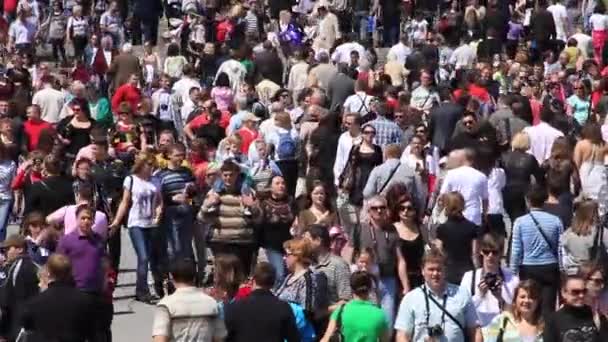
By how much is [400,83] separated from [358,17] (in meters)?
8.61

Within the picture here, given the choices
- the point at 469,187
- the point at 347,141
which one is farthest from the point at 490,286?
the point at 347,141

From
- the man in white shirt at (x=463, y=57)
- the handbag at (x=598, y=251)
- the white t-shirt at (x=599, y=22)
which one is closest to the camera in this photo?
the handbag at (x=598, y=251)

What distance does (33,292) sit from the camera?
1537cm

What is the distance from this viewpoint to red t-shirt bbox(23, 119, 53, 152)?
74.9 ft

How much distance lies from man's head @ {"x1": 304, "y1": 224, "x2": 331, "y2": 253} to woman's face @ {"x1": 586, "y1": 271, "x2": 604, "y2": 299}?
2324 mm

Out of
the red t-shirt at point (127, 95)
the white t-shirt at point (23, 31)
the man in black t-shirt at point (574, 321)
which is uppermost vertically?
the white t-shirt at point (23, 31)

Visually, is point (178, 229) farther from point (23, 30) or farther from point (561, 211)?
point (23, 30)

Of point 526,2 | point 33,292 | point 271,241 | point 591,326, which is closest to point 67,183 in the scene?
point 271,241

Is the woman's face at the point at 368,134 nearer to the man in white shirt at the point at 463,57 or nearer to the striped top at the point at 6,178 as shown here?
the striped top at the point at 6,178

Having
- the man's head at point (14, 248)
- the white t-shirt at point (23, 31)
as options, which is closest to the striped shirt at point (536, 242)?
the man's head at point (14, 248)

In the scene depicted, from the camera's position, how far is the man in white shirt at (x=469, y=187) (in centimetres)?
1862

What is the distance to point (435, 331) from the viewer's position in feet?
44.8

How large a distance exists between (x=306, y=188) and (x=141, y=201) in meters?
1.66

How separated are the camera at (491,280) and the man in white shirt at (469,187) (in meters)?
3.57
